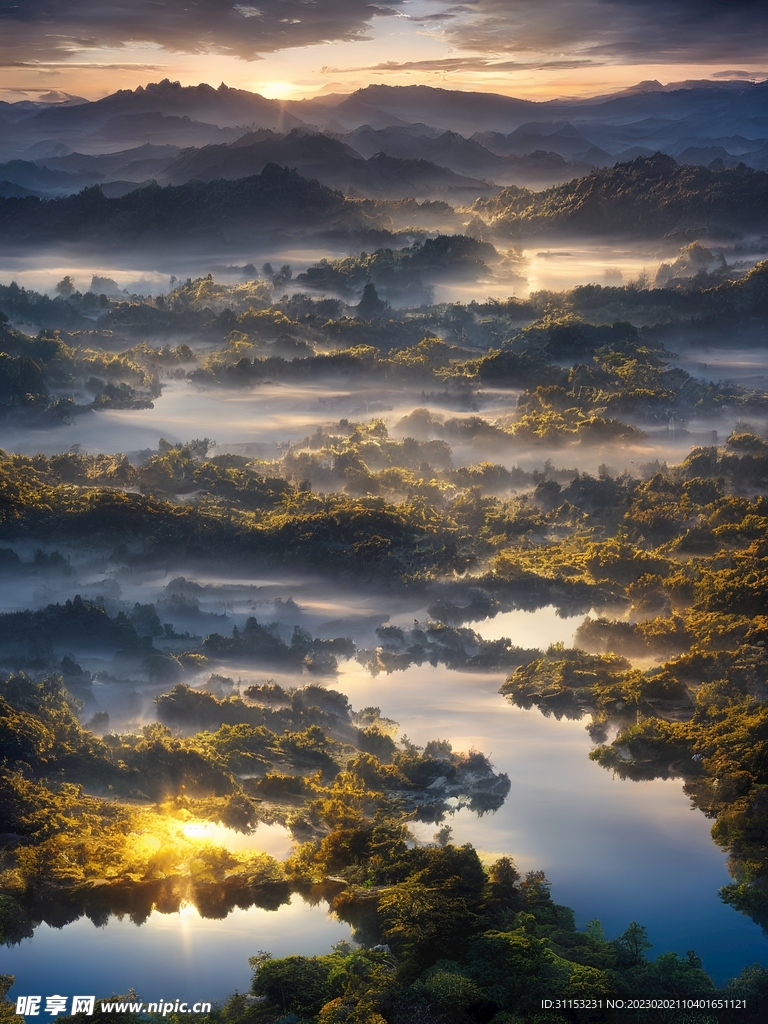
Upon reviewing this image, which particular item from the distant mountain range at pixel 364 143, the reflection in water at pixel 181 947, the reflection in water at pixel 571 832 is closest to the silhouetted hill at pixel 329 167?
the distant mountain range at pixel 364 143

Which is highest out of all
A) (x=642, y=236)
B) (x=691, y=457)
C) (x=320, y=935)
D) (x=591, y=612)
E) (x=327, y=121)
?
(x=327, y=121)

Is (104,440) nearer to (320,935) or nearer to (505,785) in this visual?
(505,785)

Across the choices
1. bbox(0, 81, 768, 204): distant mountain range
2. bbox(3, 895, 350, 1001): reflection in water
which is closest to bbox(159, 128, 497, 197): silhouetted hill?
bbox(0, 81, 768, 204): distant mountain range

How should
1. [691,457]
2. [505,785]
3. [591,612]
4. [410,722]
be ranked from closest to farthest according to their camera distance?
1. [505,785]
2. [410,722]
3. [591,612]
4. [691,457]

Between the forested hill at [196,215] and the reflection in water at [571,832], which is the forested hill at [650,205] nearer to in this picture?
the forested hill at [196,215]

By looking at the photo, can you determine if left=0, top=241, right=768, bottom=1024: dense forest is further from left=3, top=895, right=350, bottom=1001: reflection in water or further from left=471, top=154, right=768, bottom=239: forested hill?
left=471, top=154, right=768, bottom=239: forested hill

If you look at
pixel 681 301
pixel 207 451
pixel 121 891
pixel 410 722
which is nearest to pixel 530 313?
pixel 681 301

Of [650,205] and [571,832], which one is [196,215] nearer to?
[650,205]
